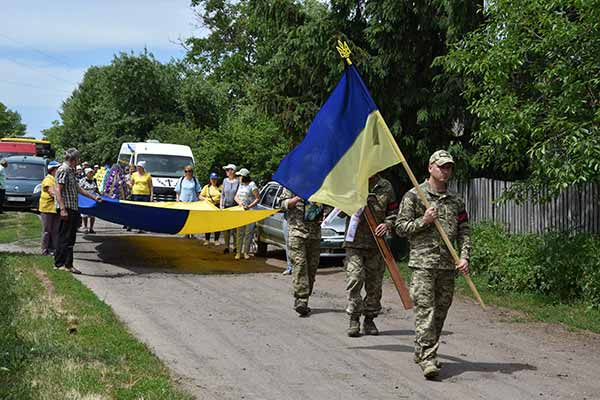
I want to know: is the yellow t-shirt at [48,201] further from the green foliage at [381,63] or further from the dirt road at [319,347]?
the green foliage at [381,63]

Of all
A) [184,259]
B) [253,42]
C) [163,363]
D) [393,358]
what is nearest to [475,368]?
[393,358]

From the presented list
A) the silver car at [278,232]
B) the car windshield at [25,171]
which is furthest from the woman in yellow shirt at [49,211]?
the car windshield at [25,171]

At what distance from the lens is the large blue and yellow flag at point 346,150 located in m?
8.73

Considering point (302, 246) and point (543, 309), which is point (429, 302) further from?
point (543, 309)

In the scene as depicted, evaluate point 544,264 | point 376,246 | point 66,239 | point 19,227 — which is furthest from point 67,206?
point 19,227

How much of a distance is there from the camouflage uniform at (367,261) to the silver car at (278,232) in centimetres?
599

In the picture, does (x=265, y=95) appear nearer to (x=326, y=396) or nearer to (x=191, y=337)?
(x=191, y=337)

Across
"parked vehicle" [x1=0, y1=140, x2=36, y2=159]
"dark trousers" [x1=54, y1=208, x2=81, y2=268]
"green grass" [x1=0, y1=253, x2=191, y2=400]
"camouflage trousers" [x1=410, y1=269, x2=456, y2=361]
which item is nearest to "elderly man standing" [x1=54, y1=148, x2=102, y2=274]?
"dark trousers" [x1=54, y1=208, x2=81, y2=268]

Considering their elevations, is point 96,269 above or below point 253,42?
below

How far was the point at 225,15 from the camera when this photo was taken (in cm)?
6016

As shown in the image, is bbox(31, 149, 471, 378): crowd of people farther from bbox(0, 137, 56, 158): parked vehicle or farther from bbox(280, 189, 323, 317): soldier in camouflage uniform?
bbox(0, 137, 56, 158): parked vehicle

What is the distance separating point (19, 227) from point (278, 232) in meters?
10.8

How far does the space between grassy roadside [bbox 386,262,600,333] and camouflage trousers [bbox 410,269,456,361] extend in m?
3.40

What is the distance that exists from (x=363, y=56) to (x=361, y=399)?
10.7 m
